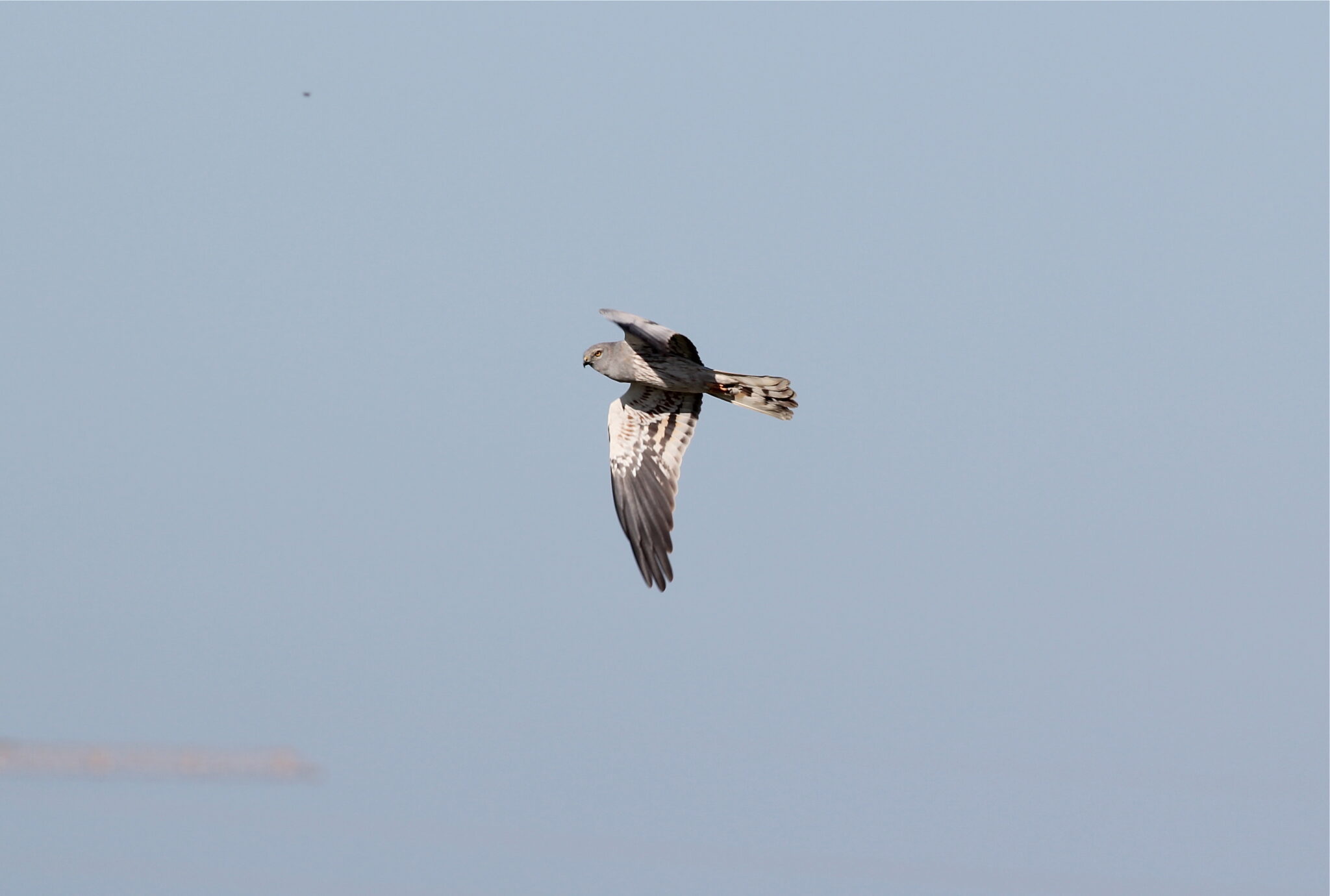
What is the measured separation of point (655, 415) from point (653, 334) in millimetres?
4246

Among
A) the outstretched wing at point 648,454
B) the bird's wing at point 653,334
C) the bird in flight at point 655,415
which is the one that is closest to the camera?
the bird's wing at point 653,334

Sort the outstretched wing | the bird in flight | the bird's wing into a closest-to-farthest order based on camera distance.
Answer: the bird's wing
the bird in flight
the outstretched wing

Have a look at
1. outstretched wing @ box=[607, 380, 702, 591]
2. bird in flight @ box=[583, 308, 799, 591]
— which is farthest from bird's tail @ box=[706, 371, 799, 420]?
outstretched wing @ box=[607, 380, 702, 591]

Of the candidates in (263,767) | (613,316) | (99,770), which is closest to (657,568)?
(613,316)

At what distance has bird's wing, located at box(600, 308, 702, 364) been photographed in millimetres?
28156

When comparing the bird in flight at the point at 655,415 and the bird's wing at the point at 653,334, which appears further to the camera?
the bird in flight at the point at 655,415

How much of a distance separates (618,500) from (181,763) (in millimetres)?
71172

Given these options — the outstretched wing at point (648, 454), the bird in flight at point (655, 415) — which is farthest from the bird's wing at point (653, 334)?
the outstretched wing at point (648, 454)

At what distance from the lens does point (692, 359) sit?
30469mm

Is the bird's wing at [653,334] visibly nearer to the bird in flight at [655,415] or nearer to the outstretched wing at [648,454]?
the bird in flight at [655,415]

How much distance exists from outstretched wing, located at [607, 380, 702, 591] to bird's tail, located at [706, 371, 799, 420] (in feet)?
3.34

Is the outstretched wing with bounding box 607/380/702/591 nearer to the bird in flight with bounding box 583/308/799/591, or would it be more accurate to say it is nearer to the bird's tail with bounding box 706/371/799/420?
the bird in flight with bounding box 583/308/799/591

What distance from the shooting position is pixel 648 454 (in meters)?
32.3

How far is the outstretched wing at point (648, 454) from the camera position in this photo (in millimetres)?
31578
